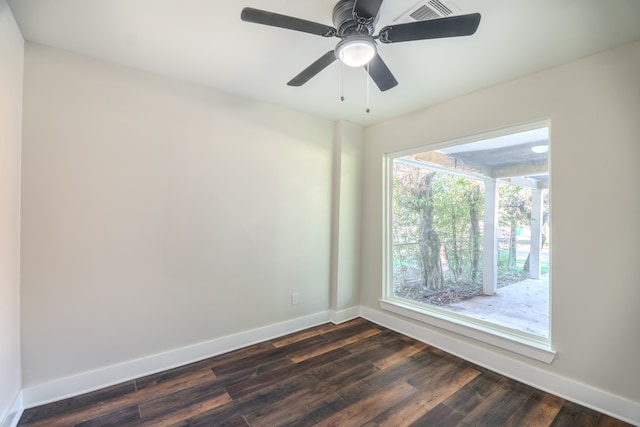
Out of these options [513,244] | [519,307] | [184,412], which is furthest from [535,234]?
[184,412]

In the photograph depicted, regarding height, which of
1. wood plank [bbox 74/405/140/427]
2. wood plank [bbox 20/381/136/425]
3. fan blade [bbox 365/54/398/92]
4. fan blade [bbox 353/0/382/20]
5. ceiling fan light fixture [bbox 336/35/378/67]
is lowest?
wood plank [bbox 74/405/140/427]

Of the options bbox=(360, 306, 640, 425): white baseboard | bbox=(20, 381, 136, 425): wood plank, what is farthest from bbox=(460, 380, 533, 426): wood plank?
bbox=(20, 381, 136, 425): wood plank

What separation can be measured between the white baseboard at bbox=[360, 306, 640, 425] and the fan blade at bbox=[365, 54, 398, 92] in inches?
93.5

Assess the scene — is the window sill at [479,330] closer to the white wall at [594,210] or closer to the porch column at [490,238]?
the white wall at [594,210]

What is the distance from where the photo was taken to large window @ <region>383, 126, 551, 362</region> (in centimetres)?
235

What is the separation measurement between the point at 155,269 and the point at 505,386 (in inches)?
115

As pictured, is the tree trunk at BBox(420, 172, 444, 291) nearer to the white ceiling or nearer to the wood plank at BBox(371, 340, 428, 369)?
the wood plank at BBox(371, 340, 428, 369)

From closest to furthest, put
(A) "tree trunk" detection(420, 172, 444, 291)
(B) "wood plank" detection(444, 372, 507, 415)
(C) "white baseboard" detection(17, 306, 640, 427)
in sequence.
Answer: (C) "white baseboard" detection(17, 306, 640, 427)
(B) "wood plank" detection(444, 372, 507, 415)
(A) "tree trunk" detection(420, 172, 444, 291)

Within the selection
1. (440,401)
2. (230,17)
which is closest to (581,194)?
(440,401)

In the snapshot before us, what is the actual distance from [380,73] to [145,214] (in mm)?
2047

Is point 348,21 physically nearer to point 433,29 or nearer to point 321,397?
point 433,29

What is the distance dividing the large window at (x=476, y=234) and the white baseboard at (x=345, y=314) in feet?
1.47

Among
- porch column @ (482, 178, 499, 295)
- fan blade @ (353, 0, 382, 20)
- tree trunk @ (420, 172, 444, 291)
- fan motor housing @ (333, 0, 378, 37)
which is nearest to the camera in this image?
fan blade @ (353, 0, 382, 20)

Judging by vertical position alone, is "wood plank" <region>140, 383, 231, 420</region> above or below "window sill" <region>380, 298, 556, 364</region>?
below
